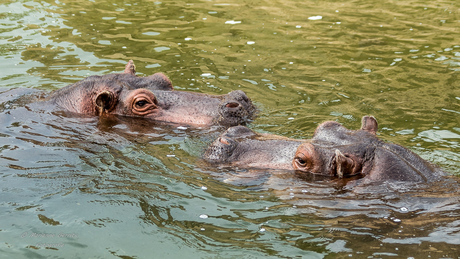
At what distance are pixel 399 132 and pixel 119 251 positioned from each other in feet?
17.5

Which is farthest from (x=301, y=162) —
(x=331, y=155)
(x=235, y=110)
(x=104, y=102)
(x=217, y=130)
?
(x=104, y=102)

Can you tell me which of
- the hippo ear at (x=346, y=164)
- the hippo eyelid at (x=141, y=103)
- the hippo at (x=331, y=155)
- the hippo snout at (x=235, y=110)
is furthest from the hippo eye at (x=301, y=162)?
the hippo eyelid at (x=141, y=103)

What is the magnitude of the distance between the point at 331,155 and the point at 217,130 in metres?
2.31

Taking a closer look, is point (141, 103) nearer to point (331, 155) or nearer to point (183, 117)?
point (183, 117)

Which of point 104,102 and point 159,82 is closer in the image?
point 104,102

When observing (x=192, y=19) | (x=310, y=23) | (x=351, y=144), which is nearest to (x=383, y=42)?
(x=310, y=23)

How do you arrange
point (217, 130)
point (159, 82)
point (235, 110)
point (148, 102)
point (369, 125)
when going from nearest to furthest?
1. point (369, 125)
2. point (217, 130)
3. point (235, 110)
4. point (148, 102)
5. point (159, 82)

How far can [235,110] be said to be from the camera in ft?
27.4

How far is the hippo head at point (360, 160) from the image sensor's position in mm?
6039

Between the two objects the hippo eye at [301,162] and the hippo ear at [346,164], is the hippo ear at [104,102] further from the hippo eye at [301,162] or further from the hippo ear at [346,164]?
the hippo ear at [346,164]

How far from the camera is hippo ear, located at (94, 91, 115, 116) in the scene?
849 centimetres

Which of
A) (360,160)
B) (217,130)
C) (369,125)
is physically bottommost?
(217,130)

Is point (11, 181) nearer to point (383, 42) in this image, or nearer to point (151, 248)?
point (151, 248)

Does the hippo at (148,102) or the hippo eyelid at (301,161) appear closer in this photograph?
the hippo eyelid at (301,161)
